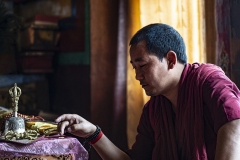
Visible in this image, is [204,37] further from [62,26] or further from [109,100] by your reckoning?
[62,26]

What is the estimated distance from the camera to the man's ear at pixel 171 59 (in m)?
1.48

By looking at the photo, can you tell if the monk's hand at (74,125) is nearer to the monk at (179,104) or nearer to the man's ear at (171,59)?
the monk at (179,104)

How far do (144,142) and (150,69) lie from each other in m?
0.39

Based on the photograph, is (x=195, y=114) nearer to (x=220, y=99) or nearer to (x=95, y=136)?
(x=220, y=99)

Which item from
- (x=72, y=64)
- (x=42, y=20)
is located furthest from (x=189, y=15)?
(x=42, y=20)

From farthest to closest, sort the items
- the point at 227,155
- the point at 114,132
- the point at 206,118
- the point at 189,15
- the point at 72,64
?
the point at 72,64, the point at 114,132, the point at 189,15, the point at 206,118, the point at 227,155

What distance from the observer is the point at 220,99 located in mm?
1318

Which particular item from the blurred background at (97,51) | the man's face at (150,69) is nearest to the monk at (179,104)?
A: the man's face at (150,69)

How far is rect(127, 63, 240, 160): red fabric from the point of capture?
1.33 meters

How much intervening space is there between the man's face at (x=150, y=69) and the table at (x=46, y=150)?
0.36 metres

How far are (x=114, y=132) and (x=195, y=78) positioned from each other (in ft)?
4.51

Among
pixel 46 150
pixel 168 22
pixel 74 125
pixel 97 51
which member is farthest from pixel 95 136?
pixel 97 51

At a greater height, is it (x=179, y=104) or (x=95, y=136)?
(x=179, y=104)

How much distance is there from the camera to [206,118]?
142 cm
